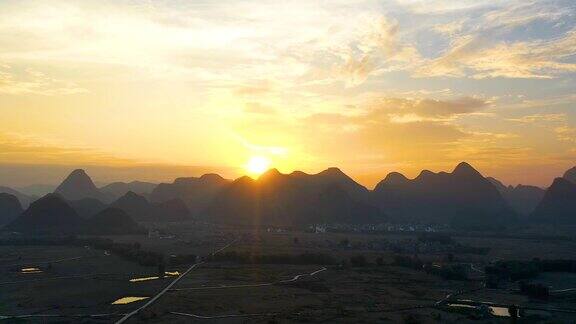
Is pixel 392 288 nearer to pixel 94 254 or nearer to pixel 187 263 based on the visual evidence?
pixel 187 263

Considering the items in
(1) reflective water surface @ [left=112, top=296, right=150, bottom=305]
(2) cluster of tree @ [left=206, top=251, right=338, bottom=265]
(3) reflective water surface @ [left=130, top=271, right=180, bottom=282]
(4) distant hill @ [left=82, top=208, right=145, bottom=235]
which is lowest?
(1) reflective water surface @ [left=112, top=296, right=150, bottom=305]

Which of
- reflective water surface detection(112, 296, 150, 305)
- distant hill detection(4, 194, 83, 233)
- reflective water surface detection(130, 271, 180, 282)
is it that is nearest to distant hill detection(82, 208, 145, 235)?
distant hill detection(4, 194, 83, 233)

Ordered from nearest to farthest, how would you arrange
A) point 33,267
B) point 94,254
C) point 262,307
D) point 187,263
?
1. point 262,307
2. point 33,267
3. point 187,263
4. point 94,254

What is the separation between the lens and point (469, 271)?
76.6 m

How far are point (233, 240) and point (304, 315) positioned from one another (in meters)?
78.6

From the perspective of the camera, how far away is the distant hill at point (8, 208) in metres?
184

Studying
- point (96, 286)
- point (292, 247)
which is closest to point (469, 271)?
point (292, 247)

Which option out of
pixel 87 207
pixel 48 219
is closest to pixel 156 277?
pixel 48 219

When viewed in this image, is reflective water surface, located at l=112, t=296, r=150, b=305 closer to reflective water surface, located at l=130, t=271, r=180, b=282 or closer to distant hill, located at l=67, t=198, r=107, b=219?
reflective water surface, located at l=130, t=271, r=180, b=282

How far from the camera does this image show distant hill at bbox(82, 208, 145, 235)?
140475 millimetres

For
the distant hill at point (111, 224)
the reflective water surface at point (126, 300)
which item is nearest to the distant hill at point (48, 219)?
the distant hill at point (111, 224)

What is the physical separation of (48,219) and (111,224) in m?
18.7

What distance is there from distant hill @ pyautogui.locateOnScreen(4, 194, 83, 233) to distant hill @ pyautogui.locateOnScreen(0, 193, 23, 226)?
39.7 metres

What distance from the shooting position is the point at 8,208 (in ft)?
624
